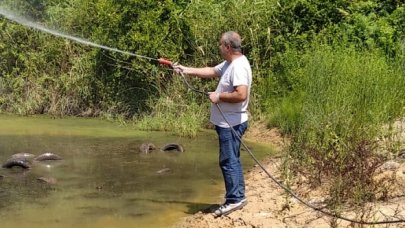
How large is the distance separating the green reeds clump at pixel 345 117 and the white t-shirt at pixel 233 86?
4.10 feet

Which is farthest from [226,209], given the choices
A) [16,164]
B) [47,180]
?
[16,164]

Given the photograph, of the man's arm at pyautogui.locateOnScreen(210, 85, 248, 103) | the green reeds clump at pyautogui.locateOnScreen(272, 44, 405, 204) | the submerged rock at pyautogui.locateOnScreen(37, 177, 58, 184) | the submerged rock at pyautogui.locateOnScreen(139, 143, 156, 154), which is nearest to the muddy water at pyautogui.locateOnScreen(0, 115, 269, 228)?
the submerged rock at pyautogui.locateOnScreen(37, 177, 58, 184)

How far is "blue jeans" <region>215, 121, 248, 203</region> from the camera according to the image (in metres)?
6.64

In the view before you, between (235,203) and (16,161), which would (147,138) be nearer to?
(16,161)

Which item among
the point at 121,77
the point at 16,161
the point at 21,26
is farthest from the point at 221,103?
the point at 21,26

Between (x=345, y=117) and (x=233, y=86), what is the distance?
2.75 meters

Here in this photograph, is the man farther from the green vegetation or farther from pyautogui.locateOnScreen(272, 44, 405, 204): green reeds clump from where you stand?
the green vegetation

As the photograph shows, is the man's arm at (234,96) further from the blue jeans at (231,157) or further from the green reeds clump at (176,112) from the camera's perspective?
the green reeds clump at (176,112)

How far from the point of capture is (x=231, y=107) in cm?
657

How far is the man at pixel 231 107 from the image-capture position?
644cm

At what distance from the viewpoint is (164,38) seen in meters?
14.2

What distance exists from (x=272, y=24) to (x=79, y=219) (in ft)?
27.0

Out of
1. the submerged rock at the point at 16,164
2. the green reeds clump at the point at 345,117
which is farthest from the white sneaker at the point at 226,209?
the submerged rock at the point at 16,164

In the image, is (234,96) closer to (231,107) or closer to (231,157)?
(231,107)
